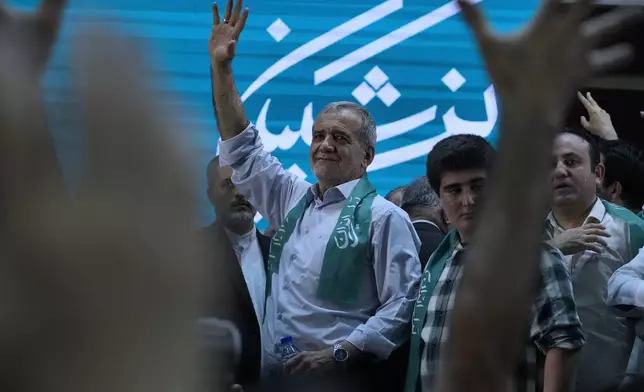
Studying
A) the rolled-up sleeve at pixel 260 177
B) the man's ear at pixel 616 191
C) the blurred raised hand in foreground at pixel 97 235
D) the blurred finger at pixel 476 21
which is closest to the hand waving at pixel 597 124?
the man's ear at pixel 616 191

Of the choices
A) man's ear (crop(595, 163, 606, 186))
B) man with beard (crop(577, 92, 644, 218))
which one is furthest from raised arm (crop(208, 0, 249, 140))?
man with beard (crop(577, 92, 644, 218))

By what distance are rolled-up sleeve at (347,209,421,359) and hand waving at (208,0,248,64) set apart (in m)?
0.70

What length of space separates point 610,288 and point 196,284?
2224 mm

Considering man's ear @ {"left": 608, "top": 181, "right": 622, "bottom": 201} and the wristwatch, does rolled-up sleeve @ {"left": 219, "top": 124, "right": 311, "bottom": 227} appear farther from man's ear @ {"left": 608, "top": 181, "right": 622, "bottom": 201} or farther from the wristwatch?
man's ear @ {"left": 608, "top": 181, "right": 622, "bottom": 201}

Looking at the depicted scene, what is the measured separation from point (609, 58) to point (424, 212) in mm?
2826

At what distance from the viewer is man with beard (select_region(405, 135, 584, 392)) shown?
2.46 meters

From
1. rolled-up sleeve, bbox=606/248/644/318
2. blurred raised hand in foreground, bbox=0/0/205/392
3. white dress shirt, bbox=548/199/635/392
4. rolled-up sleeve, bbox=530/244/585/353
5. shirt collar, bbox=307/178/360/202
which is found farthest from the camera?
shirt collar, bbox=307/178/360/202

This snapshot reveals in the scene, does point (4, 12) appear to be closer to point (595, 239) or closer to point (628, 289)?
point (628, 289)

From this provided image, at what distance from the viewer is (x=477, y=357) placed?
85cm

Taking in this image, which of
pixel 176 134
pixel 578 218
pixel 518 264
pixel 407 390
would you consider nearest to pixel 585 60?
pixel 518 264

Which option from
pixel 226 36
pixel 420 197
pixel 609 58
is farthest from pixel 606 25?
pixel 420 197

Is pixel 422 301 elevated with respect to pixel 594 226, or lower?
→ lower

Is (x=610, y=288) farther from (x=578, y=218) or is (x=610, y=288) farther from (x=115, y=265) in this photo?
(x=115, y=265)

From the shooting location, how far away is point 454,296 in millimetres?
2422
